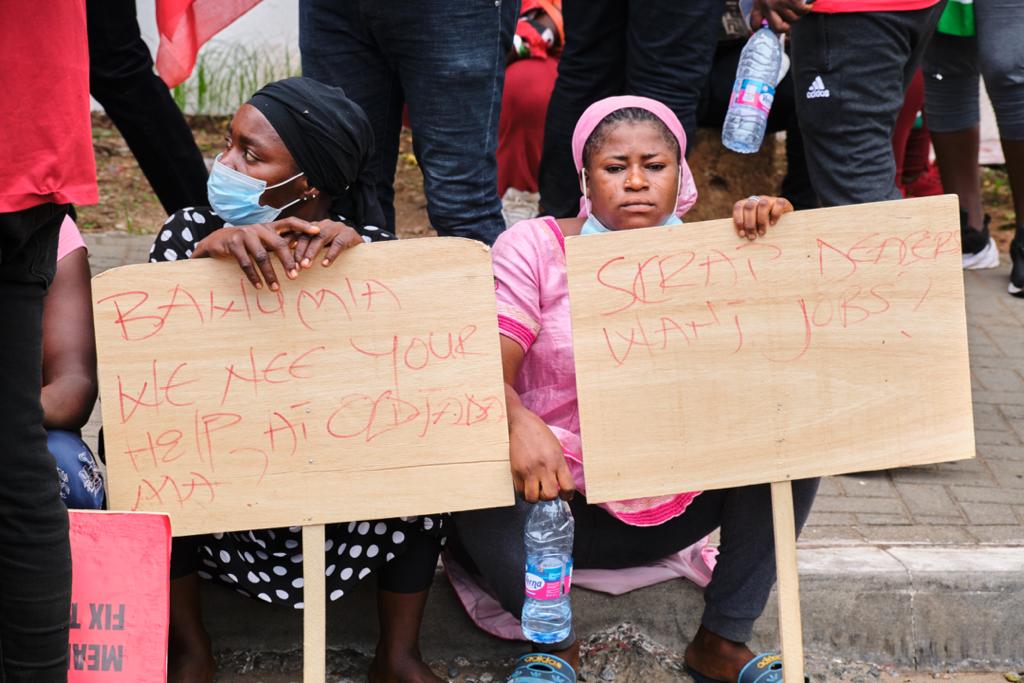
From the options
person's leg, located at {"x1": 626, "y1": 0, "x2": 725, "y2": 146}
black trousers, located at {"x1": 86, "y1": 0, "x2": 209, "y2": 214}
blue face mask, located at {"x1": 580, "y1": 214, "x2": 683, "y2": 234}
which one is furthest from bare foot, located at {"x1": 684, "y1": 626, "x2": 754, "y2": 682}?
black trousers, located at {"x1": 86, "y1": 0, "x2": 209, "y2": 214}

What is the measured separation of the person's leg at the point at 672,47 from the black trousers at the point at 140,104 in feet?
4.59

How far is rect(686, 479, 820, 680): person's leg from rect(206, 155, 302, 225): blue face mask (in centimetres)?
117

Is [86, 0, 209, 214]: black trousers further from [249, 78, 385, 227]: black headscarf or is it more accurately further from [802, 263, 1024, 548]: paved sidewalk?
[802, 263, 1024, 548]: paved sidewalk

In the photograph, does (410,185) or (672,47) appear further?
(410,185)

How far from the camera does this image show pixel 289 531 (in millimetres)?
2674

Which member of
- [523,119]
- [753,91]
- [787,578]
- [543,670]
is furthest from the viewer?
[523,119]

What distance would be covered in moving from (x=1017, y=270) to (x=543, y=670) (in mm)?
3342

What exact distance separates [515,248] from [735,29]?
2.58 metres

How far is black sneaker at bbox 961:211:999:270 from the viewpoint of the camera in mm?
5438

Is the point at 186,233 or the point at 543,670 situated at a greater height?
the point at 186,233

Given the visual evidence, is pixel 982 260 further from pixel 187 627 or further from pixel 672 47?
pixel 187 627

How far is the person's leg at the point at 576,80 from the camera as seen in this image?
416cm

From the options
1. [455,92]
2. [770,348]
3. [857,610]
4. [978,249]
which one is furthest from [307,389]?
[978,249]

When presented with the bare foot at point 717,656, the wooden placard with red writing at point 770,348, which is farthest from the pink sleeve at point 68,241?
the bare foot at point 717,656
